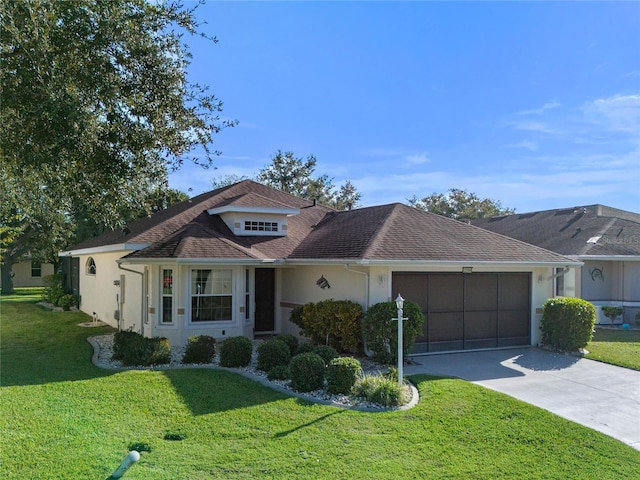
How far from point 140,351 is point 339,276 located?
5.30 m

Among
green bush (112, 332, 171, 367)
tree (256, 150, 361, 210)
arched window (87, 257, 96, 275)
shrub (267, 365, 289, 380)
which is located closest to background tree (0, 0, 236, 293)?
green bush (112, 332, 171, 367)

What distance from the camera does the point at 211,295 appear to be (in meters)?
13.2

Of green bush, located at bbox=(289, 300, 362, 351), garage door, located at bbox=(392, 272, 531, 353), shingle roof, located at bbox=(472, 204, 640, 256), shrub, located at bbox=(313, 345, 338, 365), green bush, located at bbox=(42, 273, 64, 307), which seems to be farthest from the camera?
green bush, located at bbox=(42, 273, 64, 307)

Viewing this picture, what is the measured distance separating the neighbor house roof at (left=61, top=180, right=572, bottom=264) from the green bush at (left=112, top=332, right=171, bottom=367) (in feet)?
7.40

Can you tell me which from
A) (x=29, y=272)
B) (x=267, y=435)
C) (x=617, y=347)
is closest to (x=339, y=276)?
(x=267, y=435)

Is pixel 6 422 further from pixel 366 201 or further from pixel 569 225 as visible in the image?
pixel 366 201

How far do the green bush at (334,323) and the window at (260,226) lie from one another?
433cm

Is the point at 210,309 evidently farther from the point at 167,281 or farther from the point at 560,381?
the point at 560,381

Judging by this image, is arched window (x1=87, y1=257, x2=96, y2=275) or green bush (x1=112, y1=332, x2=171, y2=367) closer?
green bush (x1=112, y1=332, x2=171, y2=367)

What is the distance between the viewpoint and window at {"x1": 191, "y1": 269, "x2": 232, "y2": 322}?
13008mm

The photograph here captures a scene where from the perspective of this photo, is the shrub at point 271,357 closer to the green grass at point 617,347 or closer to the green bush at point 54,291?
the green grass at point 617,347

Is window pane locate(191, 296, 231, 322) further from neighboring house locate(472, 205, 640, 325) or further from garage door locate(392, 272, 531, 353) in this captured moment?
neighboring house locate(472, 205, 640, 325)

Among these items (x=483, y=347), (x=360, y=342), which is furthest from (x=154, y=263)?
A: (x=483, y=347)

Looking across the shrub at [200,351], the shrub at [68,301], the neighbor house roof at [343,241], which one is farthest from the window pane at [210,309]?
the shrub at [68,301]
